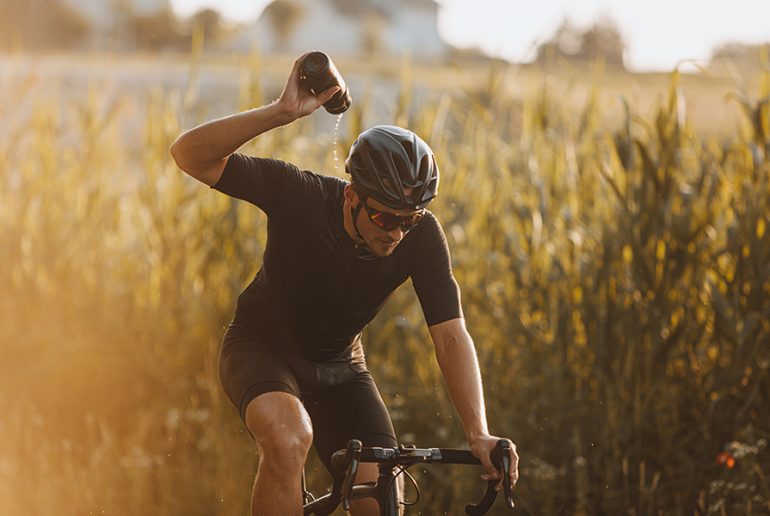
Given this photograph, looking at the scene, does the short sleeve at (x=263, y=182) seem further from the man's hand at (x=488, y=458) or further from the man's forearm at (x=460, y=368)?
the man's hand at (x=488, y=458)

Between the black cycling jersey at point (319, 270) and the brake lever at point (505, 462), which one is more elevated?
the black cycling jersey at point (319, 270)


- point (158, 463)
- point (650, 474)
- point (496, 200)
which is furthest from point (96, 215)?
point (650, 474)

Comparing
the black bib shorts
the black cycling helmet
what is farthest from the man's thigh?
the black cycling helmet

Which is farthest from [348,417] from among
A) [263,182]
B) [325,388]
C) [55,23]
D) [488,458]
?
[55,23]

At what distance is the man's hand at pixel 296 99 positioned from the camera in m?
3.91

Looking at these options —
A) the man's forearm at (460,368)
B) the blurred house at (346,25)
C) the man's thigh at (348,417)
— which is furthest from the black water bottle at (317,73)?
the blurred house at (346,25)

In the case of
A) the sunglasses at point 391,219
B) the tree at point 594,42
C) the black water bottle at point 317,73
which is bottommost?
the sunglasses at point 391,219

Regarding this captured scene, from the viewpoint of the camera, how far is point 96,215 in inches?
317

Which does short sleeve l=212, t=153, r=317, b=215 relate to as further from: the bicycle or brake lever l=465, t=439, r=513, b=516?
brake lever l=465, t=439, r=513, b=516

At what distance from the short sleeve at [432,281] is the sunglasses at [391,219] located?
0.28 m

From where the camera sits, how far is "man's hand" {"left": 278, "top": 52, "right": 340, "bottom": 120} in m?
3.91

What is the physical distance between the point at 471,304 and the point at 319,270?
288 centimetres

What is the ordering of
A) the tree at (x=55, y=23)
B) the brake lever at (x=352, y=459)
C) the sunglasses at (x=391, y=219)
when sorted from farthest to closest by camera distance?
the tree at (x=55, y=23)
the sunglasses at (x=391, y=219)
the brake lever at (x=352, y=459)

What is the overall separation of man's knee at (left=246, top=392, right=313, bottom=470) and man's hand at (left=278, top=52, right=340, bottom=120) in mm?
929
